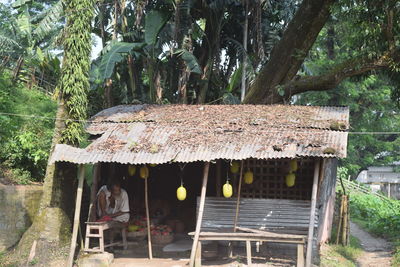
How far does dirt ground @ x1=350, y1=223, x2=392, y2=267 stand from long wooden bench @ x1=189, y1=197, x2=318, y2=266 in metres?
2.63

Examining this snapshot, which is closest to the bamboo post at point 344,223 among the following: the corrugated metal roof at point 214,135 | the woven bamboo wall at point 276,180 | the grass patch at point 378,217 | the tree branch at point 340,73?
the grass patch at point 378,217

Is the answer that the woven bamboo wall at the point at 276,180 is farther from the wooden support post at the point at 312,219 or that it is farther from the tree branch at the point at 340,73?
the tree branch at the point at 340,73

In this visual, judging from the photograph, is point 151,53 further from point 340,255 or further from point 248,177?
point 340,255

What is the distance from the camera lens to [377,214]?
18.4m

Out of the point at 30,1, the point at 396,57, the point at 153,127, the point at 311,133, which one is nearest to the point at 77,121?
the point at 153,127

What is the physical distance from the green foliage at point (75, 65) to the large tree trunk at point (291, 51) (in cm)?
628

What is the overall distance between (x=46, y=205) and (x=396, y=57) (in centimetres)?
875

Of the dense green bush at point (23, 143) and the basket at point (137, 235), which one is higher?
the dense green bush at point (23, 143)

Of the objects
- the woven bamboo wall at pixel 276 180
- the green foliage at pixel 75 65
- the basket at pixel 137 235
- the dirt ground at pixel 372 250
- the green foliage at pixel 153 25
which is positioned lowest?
the dirt ground at pixel 372 250

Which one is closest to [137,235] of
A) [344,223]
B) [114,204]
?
[114,204]

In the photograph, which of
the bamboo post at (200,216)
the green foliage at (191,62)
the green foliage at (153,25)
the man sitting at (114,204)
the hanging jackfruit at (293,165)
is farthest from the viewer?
the green foliage at (191,62)

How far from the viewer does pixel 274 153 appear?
8.55 meters


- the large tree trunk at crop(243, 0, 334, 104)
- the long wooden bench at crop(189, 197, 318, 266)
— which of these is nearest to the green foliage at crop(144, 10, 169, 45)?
the large tree trunk at crop(243, 0, 334, 104)

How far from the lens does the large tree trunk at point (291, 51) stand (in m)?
14.0
